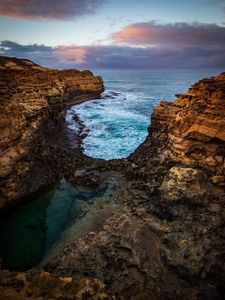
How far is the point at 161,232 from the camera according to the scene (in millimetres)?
8531

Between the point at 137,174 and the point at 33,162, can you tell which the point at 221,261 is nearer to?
the point at 137,174

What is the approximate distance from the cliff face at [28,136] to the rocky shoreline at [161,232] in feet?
1.21

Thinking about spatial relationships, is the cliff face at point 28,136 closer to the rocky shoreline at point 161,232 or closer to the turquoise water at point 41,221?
the rocky shoreline at point 161,232

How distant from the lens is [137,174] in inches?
495

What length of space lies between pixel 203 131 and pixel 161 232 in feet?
15.9

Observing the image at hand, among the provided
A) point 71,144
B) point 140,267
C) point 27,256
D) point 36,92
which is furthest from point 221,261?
→ point 71,144

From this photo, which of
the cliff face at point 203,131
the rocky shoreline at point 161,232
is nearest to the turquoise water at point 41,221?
the rocky shoreline at point 161,232

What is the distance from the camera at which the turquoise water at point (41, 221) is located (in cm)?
952

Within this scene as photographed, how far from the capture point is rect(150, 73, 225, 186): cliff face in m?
10.1

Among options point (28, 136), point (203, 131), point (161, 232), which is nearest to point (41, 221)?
point (28, 136)

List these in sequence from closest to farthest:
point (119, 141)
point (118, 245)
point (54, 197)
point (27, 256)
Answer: point (118, 245) → point (27, 256) → point (54, 197) → point (119, 141)

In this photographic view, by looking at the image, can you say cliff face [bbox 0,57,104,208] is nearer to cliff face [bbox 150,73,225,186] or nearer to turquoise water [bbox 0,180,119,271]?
turquoise water [bbox 0,180,119,271]

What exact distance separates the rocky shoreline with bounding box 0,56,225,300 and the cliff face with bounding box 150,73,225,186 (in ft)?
0.14

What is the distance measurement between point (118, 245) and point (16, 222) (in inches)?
221
